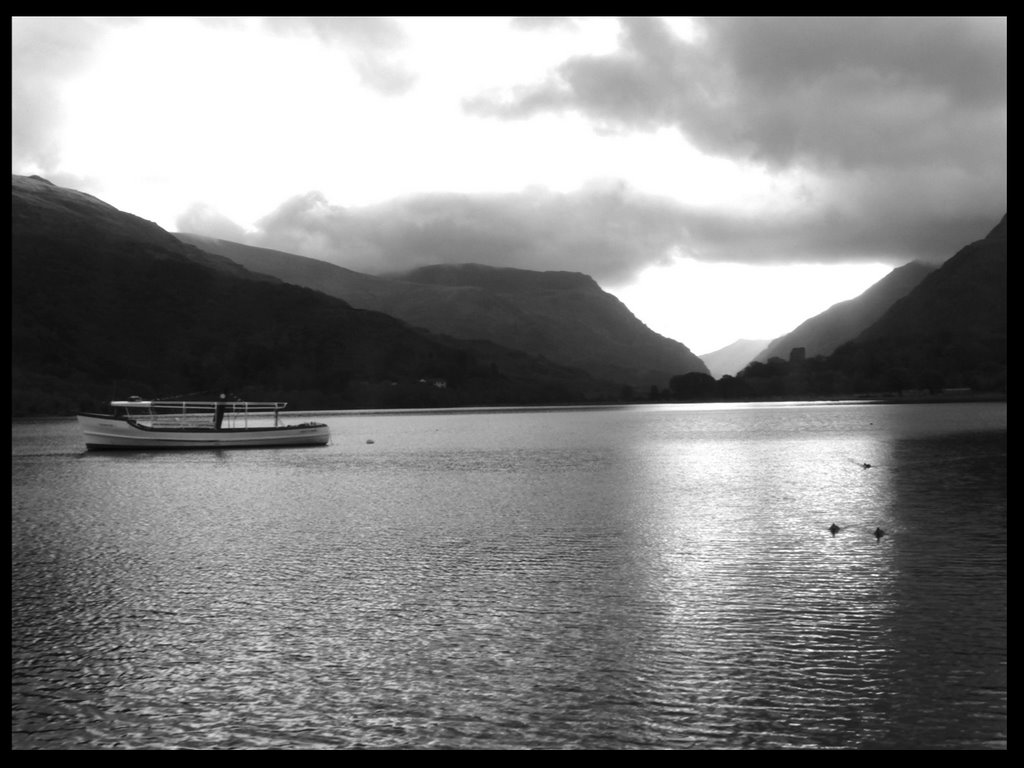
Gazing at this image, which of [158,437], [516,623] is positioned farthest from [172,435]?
[516,623]

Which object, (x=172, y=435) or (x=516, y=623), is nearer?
(x=516, y=623)

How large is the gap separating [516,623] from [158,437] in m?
91.7

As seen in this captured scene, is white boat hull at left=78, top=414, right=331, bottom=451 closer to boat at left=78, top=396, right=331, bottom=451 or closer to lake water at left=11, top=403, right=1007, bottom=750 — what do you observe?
boat at left=78, top=396, right=331, bottom=451

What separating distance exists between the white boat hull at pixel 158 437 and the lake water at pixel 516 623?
191 ft

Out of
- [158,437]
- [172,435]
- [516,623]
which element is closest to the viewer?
[516,623]

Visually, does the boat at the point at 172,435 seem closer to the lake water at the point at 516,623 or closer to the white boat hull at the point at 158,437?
the white boat hull at the point at 158,437

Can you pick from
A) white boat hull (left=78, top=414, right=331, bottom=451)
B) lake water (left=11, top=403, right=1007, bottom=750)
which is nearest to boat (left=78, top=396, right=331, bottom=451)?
white boat hull (left=78, top=414, right=331, bottom=451)

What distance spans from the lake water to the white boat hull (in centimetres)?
5835

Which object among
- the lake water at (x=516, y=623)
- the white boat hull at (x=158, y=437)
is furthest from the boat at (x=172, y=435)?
the lake water at (x=516, y=623)

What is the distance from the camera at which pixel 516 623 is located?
20578 millimetres

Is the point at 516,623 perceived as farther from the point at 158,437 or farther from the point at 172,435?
the point at 158,437

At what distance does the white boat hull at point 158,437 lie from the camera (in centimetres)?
10075
